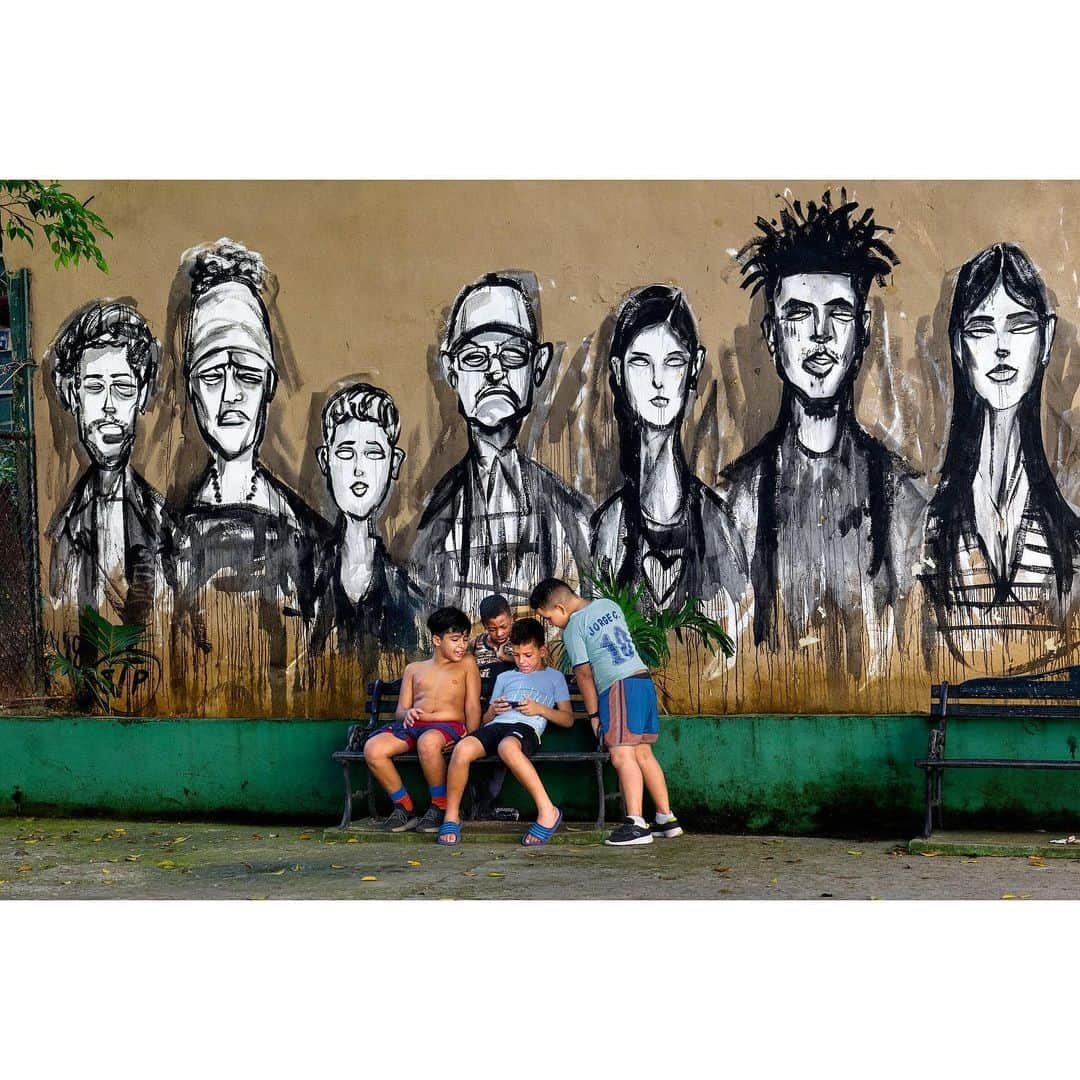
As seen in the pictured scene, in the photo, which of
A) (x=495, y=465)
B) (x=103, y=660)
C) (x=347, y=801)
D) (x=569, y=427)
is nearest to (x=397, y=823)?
(x=347, y=801)

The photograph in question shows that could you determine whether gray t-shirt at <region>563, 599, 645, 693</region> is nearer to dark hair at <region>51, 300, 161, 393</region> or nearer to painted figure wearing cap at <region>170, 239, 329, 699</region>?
painted figure wearing cap at <region>170, 239, 329, 699</region>

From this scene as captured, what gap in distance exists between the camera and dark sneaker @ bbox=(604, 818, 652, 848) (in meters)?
7.84

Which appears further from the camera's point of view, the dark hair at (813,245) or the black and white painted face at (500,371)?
the black and white painted face at (500,371)

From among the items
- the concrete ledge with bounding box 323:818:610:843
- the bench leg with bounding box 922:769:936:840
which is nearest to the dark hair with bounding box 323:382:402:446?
the concrete ledge with bounding box 323:818:610:843

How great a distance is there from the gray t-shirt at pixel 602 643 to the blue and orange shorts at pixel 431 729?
77 cm

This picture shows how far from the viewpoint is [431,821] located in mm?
8188

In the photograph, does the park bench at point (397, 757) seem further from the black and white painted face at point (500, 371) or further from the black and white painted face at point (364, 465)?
the black and white painted face at point (500, 371)

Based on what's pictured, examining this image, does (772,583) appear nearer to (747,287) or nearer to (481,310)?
(747,287)

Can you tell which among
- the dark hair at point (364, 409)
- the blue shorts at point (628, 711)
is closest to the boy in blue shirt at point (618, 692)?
the blue shorts at point (628, 711)

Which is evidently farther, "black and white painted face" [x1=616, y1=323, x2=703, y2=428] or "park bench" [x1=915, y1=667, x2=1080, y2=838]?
"black and white painted face" [x1=616, y1=323, x2=703, y2=428]

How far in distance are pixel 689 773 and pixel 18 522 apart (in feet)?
15.8

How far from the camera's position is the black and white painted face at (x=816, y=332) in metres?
9.12

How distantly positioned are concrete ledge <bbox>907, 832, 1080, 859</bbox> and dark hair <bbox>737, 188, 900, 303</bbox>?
134 inches

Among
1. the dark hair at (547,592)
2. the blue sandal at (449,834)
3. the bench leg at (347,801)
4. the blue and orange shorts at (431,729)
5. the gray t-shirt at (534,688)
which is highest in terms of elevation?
the dark hair at (547,592)
